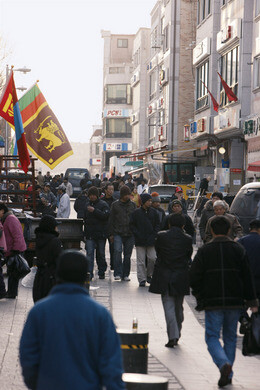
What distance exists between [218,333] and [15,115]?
38.1ft

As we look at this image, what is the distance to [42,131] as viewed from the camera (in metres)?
20.1

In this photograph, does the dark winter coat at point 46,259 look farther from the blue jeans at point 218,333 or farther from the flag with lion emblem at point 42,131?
the flag with lion emblem at point 42,131

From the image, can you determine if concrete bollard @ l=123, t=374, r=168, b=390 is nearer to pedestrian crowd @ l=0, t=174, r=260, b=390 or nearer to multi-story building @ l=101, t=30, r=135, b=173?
pedestrian crowd @ l=0, t=174, r=260, b=390

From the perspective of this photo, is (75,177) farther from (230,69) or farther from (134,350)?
(134,350)

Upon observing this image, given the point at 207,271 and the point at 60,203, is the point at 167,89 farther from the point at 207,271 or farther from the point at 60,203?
the point at 207,271

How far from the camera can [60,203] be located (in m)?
23.7

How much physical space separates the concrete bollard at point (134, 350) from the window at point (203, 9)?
122 ft

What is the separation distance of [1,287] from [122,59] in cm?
10256

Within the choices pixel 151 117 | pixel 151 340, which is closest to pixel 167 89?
pixel 151 117

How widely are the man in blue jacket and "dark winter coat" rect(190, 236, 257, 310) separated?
3.55 metres

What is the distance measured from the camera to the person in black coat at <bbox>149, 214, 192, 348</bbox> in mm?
9781

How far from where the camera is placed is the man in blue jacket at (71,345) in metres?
4.20

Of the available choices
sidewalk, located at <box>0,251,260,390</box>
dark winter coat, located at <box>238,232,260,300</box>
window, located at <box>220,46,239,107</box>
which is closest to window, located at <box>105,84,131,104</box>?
window, located at <box>220,46,239,107</box>

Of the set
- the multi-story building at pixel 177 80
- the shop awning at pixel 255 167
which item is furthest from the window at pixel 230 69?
the multi-story building at pixel 177 80
